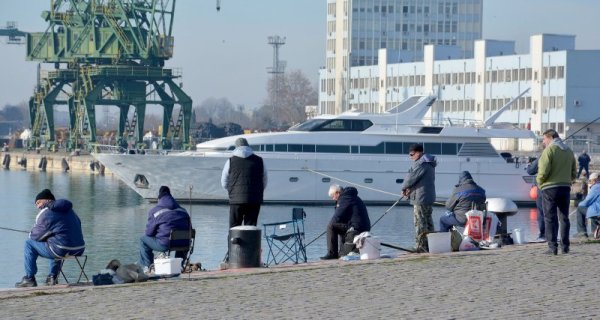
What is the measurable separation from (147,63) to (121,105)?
3184 millimetres

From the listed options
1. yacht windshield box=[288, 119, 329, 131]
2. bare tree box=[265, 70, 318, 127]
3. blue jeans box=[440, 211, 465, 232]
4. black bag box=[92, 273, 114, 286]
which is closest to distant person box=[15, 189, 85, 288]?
black bag box=[92, 273, 114, 286]

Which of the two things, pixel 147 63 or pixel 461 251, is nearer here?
pixel 461 251

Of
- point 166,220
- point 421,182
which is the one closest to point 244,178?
point 166,220

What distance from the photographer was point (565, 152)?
15.3 metres

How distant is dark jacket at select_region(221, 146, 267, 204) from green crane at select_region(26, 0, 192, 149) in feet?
212

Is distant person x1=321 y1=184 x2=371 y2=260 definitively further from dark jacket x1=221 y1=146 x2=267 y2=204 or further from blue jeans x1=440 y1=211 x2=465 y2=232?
blue jeans x1=440 y1=211 x2=465 y2=232

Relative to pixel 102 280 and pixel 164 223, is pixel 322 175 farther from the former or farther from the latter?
pixel 102 280

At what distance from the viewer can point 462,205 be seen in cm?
1841

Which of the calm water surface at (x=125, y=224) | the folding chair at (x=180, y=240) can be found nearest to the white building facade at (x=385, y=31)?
the calm water surface at (x=125, y=224)

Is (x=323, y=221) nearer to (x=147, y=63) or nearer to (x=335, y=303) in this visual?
(x=335, y=303)

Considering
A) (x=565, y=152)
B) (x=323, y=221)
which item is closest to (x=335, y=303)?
(x=565, y=152)

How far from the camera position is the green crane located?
3223 inches

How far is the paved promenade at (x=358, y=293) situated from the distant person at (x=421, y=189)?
5.94ft

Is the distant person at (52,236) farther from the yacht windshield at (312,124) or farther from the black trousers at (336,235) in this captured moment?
the yacht windshield at (312,124)
